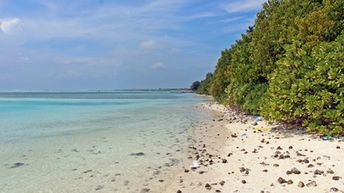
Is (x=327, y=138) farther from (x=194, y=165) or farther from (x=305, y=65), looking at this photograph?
(x=194, y=165)

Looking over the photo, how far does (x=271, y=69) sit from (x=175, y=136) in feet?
24.0

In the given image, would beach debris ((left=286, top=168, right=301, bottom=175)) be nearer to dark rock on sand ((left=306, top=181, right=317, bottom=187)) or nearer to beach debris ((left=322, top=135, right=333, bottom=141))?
dark rock on sand ((left=306, top=181, right=317, bottom=187))

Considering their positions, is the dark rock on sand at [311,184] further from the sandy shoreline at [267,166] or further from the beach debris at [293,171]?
the beach debris at [293,171]

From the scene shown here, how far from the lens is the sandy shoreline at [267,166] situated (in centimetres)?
677

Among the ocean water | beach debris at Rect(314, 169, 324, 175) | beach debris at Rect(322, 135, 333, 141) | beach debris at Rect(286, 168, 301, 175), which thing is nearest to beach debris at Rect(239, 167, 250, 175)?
beach debris at Rect(286, 168, 301, 175)

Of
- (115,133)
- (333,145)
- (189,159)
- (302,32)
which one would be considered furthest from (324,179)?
(115,133)

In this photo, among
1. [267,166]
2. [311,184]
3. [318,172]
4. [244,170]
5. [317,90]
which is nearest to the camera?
[311,184]

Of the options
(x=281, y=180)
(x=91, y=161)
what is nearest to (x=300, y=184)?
(x=281, y=180)

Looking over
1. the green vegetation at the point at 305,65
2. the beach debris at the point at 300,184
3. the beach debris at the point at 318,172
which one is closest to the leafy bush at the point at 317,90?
the green vegetation at the point at 305,65

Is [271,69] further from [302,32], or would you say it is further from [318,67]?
[318,67]

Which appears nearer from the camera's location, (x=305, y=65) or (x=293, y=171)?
(x=293, y=171)

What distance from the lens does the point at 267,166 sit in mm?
8398

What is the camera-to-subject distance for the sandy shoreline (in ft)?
22.2

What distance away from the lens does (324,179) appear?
6750mm
